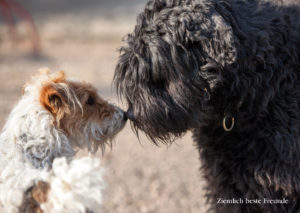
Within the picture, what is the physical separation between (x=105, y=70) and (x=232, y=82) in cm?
875

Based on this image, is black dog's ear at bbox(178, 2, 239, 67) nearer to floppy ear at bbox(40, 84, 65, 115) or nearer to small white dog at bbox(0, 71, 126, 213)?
small white dog at bbox(0, 71, 126, 213)

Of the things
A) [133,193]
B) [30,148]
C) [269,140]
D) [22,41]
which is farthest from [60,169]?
[22,41]

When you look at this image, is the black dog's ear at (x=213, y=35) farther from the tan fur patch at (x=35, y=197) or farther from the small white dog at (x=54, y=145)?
the tan fur patch at (x=35, y=197)

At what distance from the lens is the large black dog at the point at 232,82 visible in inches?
118

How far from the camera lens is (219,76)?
2973 mm

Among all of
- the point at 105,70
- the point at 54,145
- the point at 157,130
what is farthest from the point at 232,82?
the point at 105,70

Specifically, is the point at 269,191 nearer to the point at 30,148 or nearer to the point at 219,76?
the point at 219,76

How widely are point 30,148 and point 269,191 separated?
186cm

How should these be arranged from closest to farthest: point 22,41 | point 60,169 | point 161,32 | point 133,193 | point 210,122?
1. point 60,169
2. point 161,32
3. point 210,122
4. point 133,193
5. point 22,41

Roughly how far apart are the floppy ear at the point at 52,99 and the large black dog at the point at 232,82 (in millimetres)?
712

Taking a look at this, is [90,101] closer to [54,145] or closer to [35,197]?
[54,145]

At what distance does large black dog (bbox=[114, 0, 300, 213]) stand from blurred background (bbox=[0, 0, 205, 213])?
685mm

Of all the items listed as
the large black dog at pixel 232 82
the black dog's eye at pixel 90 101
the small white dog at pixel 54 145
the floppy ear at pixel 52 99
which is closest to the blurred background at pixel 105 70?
the small white dog at pixel 54 145

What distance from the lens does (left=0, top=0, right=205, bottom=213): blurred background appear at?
5.41 m
